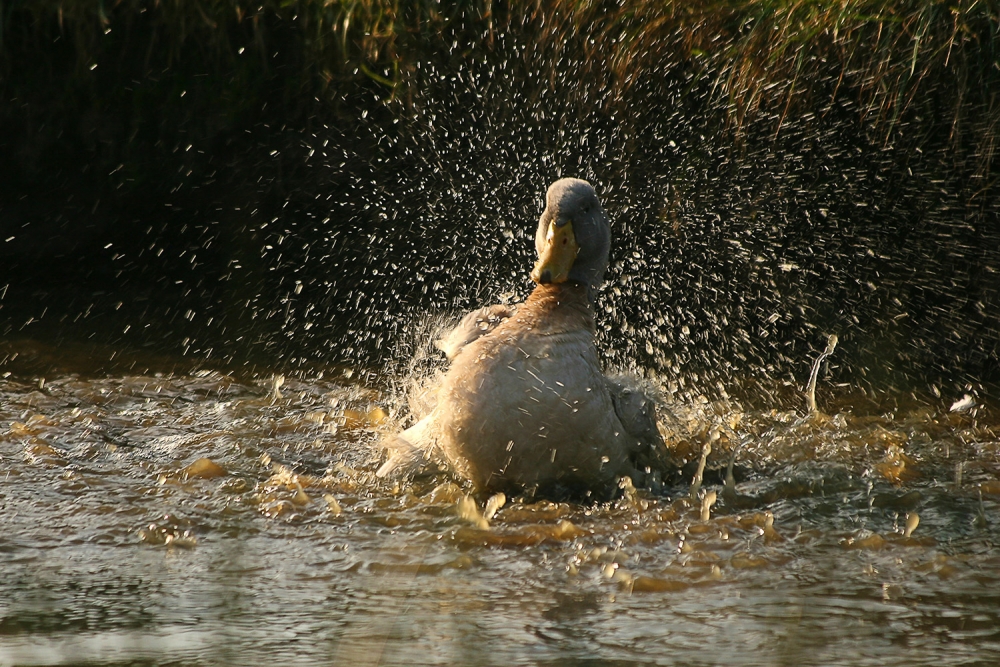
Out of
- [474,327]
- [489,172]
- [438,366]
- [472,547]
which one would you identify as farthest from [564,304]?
[489,172]

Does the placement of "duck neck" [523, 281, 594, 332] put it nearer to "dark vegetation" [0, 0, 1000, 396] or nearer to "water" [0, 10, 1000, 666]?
"water" [0, 10, 1000, 666]

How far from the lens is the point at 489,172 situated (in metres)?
5.79

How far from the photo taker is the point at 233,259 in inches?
235

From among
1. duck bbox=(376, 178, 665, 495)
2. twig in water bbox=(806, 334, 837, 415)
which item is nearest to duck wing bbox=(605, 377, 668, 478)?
duck bbox=(376, 178, 665, 495)

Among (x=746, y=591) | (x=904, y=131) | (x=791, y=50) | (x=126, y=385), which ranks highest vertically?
(x=791, y=50)

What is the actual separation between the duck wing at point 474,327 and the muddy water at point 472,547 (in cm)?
49

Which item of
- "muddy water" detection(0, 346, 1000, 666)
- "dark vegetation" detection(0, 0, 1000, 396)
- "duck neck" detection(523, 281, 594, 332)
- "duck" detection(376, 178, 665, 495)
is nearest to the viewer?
"muddy water" detection(0, 346, 1000, 666)

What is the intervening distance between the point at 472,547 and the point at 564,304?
3.66ft

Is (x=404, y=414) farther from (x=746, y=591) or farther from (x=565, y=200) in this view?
(x=746, y=591)

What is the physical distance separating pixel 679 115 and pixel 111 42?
9.66 ft

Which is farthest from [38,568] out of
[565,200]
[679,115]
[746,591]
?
[679,115]

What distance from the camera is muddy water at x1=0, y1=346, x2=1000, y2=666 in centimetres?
247

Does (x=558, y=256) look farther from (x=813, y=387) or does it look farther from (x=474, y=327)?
(x=813, y=387)

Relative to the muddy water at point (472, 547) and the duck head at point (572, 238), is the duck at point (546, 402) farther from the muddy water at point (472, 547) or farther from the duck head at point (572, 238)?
the muddy water at point (472, 547)
